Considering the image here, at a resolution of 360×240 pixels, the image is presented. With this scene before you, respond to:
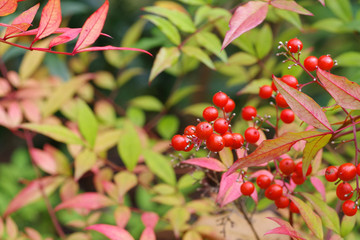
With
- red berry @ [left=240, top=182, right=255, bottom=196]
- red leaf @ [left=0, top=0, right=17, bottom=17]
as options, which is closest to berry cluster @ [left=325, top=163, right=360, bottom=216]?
red berry @ [left=240, top=182, right=255, bottom=196]

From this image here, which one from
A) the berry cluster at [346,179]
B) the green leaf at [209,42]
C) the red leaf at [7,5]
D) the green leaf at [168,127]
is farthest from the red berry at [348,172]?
the green leaf at [168,127]

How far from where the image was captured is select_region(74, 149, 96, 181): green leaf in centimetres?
78

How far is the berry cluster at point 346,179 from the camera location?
1.58 feet

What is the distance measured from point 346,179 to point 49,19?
16.2 inches

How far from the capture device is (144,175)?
102 centimetres

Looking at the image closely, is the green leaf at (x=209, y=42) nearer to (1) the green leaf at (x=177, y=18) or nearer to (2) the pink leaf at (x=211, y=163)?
(1) the green leaf at (x=177, y=18)

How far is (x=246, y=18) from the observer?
0.56 metres

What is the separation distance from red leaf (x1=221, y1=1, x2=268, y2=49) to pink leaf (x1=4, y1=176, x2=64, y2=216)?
1.98 feet

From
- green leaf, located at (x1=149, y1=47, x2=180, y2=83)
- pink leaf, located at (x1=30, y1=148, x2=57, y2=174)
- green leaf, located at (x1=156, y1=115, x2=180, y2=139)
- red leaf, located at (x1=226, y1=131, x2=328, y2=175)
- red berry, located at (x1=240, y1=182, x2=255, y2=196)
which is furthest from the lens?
green leaf, located at (x1=156, y1=115, x2=180, y2=139)

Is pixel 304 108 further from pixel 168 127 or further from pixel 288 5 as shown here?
pixel 168 127

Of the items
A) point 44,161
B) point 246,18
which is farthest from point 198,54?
point 44,161

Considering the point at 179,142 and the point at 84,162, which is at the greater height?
the point at 179,142

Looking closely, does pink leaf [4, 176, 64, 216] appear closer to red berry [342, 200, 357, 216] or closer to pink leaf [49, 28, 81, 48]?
pink leaf [49, 28, 81, 48]

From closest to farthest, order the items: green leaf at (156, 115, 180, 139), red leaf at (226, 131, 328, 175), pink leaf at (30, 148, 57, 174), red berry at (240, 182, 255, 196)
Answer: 1. red leaf at (226, 131, 328, 175)
2. red berry at (240, 182, 255, 196)
3. pink leaf at (30, 148, 57, 174)
4. green leaf at (156, 115, 180, 139)
